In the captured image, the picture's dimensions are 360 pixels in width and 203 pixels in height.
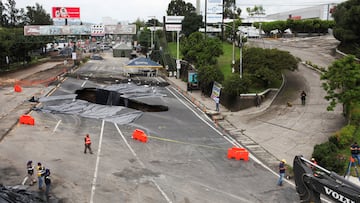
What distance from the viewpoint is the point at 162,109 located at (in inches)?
1596

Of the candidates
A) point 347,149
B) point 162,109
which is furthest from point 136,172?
point 162,109

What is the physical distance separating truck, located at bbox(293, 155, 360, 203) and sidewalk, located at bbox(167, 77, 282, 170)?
993cm

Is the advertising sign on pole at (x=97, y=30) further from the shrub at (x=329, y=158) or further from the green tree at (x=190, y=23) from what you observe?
the shrub at (x=329, y=158)

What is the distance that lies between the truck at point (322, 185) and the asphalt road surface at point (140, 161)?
5307mm

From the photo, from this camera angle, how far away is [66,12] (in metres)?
80.4

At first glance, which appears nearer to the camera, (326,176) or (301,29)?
(326,176)

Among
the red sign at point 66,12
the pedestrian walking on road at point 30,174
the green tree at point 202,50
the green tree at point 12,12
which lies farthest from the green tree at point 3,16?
the pedestrian walking on road at point 30,174

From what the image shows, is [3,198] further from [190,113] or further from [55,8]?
[55,8]

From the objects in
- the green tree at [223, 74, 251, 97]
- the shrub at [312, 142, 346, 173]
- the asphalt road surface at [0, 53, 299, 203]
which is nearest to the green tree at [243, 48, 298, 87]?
the green tree at [223, 74, 251, 97]

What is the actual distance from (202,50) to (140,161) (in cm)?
3476

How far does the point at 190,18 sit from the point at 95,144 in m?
78.9

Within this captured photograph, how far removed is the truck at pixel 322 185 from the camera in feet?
38.9

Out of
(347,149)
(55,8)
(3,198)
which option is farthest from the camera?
(55,8)

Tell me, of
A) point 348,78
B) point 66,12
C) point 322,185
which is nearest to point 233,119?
point 348,78
